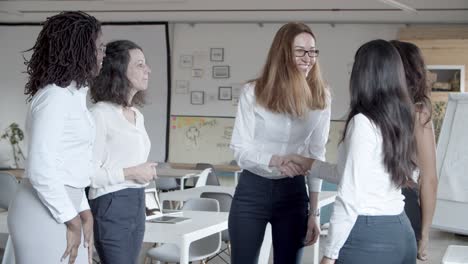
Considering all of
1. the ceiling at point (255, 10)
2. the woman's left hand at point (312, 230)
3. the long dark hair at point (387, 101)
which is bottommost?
the woman's left hand at point (312, 230)

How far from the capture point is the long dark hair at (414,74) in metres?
2.99

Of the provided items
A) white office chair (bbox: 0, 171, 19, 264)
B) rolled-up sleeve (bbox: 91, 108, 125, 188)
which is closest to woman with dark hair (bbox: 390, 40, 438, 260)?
rolled-up sleeve (bbox: 91, 108, 125, 188)

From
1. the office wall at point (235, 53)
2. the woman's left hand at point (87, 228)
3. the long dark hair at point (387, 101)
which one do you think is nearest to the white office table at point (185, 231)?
the woman's left hand at point (87, 228)

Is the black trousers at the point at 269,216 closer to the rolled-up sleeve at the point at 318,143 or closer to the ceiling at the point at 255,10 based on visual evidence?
the rolled-up sleeve at the point at 318,143

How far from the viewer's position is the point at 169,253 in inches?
202

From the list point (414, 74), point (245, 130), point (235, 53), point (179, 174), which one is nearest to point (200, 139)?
point (235, 53)

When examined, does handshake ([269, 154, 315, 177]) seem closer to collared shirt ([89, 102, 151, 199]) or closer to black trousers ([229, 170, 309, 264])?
black trousers ([229, 170, 309, 264])

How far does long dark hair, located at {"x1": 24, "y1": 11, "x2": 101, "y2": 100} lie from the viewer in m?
2.57

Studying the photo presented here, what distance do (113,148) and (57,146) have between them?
0.78 meters

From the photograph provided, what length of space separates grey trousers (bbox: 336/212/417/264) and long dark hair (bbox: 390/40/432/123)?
24.6 inches

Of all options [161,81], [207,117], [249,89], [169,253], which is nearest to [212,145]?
[207,117]

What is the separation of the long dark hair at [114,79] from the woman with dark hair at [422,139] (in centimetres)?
124

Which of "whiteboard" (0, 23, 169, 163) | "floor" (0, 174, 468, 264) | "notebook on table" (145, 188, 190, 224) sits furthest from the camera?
"whiteboard" (0, 23, 169, 163)

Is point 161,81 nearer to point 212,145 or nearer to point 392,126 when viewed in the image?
point 212,145
